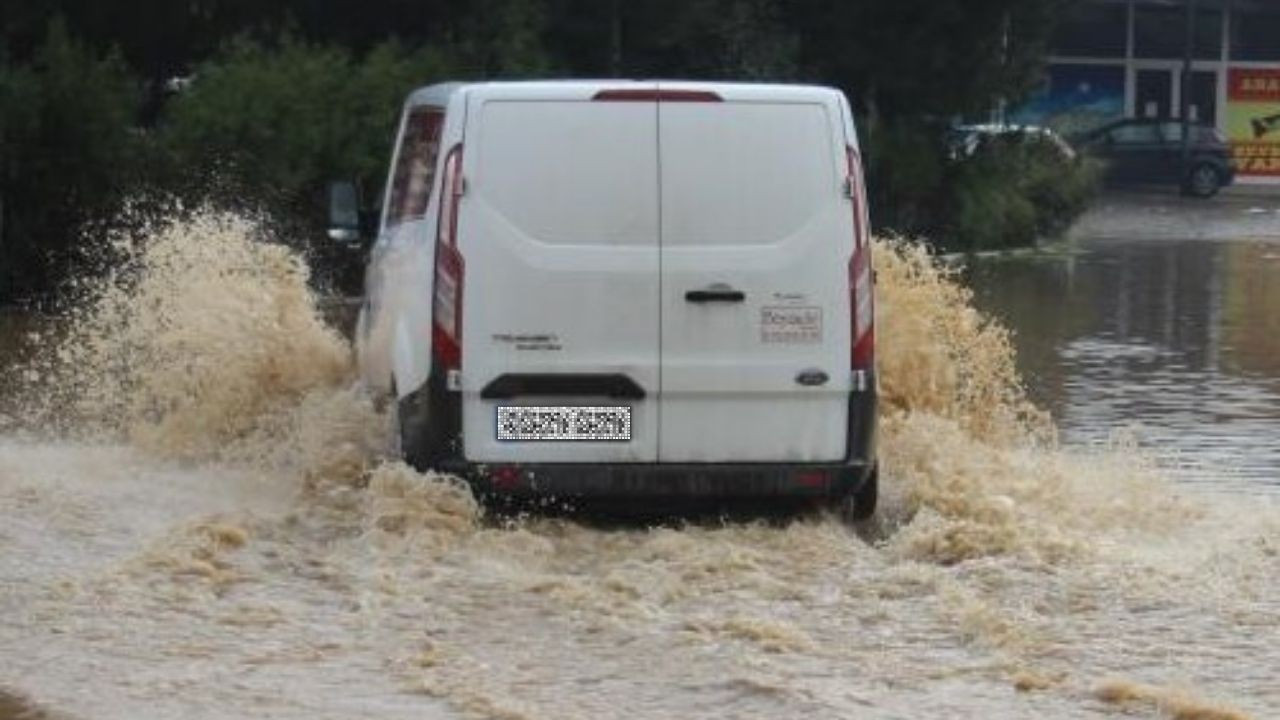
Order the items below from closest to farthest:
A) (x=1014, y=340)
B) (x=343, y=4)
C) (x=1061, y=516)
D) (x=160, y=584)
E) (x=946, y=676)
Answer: (x=946, y=676), (x=160, y=584), (x=1061, y=516), (x=1014, y=340), (x=343, y=4)

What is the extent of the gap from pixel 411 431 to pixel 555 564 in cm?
103

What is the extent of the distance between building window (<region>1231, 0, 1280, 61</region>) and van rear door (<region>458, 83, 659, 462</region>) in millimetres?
47491

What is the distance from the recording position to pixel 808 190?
33.5ft

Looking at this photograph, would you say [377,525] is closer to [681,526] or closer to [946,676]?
[681,526]

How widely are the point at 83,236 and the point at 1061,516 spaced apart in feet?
41.8

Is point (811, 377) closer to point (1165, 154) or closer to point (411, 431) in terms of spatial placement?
point (411, 431)

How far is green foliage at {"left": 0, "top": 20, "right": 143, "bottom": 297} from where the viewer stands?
69.2 feet

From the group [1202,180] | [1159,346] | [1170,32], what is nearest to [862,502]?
[1159,346]

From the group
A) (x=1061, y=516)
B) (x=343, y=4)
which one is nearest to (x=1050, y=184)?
(x=343, y=4)

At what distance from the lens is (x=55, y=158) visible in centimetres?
2134

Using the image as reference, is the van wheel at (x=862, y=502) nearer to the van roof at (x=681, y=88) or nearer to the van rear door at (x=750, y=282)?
the van rear door at (x=750, y=282)

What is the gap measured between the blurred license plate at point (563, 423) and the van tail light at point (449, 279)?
314mm

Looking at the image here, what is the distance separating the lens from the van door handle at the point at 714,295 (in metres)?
10.1

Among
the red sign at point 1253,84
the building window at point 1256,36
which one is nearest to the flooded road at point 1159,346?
the red sign at point 1253,84
